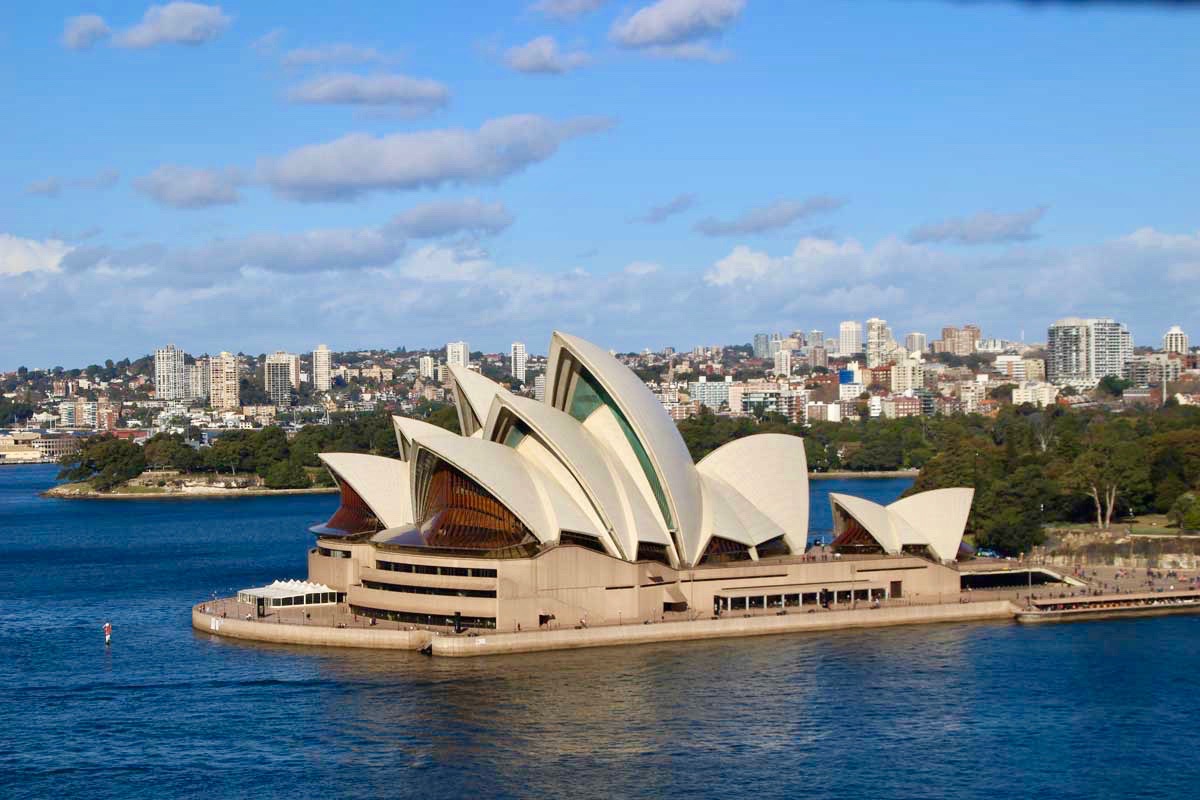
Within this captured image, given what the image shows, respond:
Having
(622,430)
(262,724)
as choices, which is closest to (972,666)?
(622,430)

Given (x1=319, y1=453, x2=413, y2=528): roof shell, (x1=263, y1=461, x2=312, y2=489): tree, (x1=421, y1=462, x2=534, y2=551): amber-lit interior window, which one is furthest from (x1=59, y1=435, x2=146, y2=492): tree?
(x1=421, y1=462, x2=534, y2=551): amber-lit interior window

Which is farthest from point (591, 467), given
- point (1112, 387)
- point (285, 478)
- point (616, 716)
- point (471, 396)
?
point (1112, 387)

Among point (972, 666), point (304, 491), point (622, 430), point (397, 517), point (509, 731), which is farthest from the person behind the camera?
point (304, 491)

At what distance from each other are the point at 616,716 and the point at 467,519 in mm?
10752

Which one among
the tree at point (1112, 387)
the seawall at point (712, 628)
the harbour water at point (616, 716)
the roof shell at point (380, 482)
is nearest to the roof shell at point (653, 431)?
the seawall at point (712, 628)

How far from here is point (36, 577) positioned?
56531 mm

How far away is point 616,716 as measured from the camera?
31.1 m

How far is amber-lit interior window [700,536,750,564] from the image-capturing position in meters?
42.5

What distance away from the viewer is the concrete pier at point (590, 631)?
38031mm

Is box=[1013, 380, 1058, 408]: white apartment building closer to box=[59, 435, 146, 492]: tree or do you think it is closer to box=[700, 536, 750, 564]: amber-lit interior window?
box=[59, 435, 146, 492]: tree

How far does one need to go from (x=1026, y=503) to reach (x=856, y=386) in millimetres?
143151

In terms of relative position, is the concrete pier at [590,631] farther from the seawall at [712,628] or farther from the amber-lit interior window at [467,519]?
the amber-lit interior window at [467,519]

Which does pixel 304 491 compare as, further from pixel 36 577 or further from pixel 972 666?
pixel 972 666

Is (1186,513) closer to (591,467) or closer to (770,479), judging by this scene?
(770,479)
